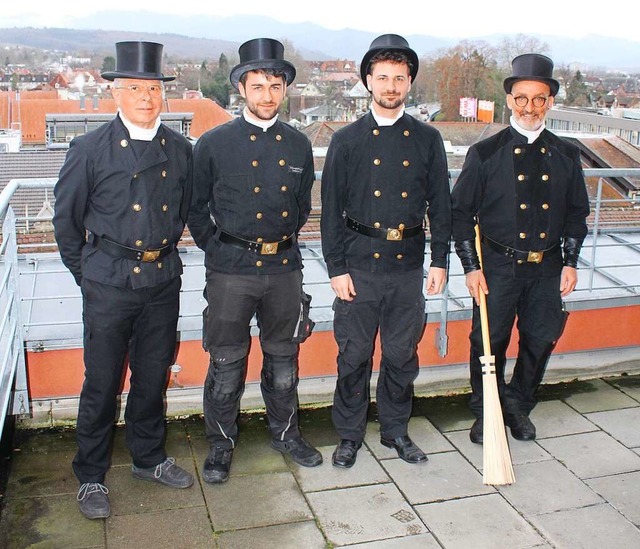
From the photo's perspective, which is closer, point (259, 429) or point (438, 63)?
point (259, 429)

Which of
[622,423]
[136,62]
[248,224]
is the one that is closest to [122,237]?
[248,224]

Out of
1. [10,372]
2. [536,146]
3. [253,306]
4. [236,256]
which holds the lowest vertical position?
[10,372]

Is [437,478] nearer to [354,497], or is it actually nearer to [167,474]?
[354,497]

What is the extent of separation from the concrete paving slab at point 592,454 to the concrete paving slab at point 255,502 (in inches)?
53.1

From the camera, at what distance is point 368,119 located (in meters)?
3.46

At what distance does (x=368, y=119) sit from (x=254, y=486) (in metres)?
1.73

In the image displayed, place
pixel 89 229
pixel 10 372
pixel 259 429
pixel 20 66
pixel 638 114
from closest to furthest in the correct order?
pixel 89 229 → pixel 10 372 → pixel 259 429 → pixel 638 114 → pixel 20 66

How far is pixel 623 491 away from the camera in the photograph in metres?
3.49

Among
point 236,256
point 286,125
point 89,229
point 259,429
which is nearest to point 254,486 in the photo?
point 259,429

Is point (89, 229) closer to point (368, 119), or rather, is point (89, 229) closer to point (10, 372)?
point (10, 372)

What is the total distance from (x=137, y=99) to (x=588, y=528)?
253 cm

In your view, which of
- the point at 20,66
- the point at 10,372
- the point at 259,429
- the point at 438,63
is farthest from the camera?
the point at 20,66

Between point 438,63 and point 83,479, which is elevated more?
point 438,63

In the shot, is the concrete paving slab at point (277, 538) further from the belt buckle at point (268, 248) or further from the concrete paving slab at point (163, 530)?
the belt buckle at point (268, 248)
